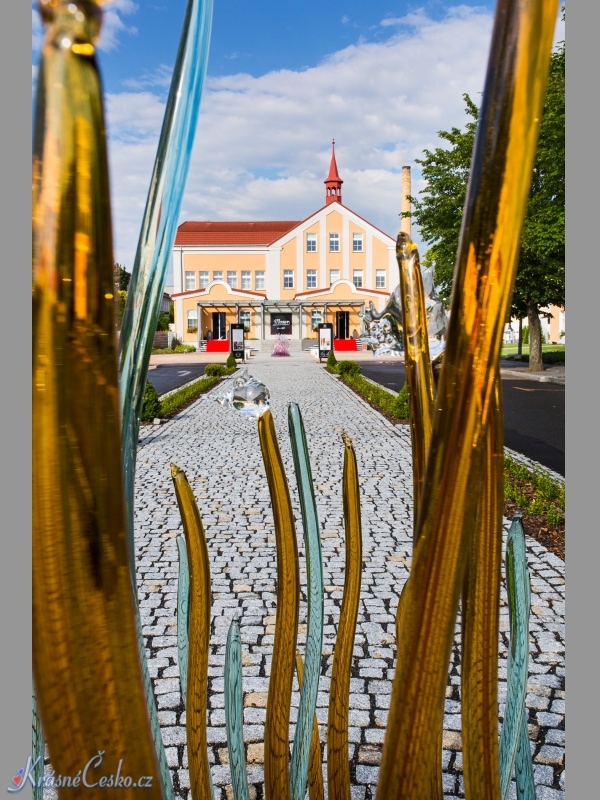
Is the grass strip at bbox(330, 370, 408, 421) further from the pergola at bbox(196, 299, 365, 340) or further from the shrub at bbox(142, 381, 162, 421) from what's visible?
the pergola at bbox(196, 299, 365, 340)

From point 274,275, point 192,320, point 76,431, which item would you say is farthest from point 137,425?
point 192,320

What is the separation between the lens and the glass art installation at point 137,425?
755mm

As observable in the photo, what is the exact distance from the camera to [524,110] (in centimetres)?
85

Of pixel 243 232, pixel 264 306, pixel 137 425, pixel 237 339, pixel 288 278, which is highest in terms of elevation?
pixel 243 232

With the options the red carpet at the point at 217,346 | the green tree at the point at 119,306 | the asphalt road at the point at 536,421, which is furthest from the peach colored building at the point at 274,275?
the green tree at the point at 119,306

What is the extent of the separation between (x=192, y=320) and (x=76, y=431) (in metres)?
27.5

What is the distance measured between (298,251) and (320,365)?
4500mm

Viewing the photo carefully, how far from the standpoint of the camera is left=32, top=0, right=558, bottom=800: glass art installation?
755 millimetres

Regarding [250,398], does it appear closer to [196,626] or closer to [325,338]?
[196,626]

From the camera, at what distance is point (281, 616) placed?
4.40 ft

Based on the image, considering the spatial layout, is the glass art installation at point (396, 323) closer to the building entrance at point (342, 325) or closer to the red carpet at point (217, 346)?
the building entrance at point (342, 325)

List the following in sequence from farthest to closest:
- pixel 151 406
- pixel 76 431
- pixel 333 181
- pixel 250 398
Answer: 1. pixel 151 406
2. pixel 333 181
3. pixel 250 398
4. pixel 76 431

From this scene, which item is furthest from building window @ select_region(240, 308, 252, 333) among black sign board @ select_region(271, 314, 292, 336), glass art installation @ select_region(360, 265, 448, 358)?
glass art installation @ select_region(360, 265, 448, 358)

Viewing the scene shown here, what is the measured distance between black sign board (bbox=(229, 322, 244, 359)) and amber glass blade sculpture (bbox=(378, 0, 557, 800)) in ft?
56.8
